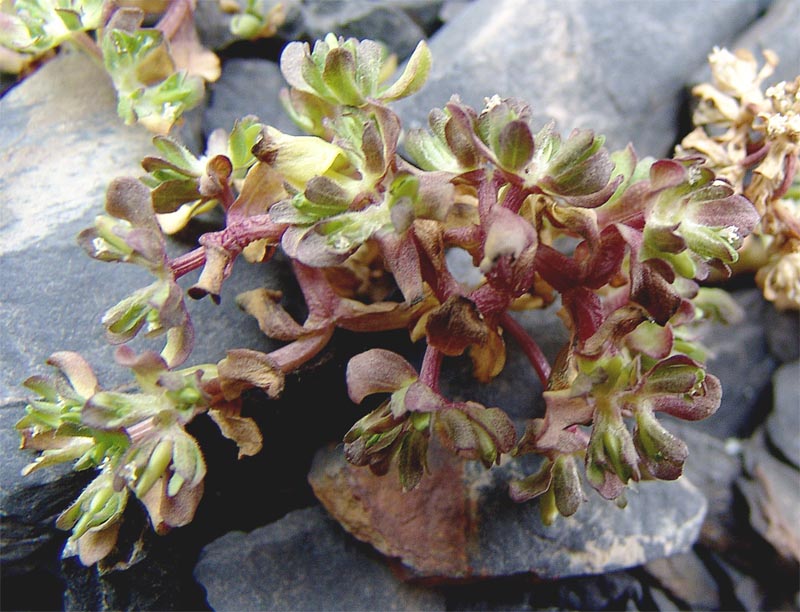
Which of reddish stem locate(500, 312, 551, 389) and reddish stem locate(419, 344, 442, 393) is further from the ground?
reddish stem locate(419, 344, 442, 393)

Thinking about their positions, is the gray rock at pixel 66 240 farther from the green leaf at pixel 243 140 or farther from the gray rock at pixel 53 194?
the green leaf at pixel 243 140

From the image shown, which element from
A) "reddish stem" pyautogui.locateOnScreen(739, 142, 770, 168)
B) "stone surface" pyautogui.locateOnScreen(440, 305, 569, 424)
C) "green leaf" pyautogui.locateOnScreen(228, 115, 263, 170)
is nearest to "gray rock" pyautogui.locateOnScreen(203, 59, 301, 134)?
"green leaf" pyautogui.locateOnScreen(228, 115, 263, 170)

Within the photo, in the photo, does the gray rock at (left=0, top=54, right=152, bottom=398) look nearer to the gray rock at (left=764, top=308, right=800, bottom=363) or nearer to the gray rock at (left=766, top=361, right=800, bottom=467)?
the gray rock at (left=766, top=361, right=800, bottom=467)

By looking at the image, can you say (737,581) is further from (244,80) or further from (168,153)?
(244,80)

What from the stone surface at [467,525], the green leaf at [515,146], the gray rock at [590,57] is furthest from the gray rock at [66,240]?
the gray rock at [590,57]

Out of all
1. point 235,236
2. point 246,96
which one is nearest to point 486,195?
point 235,236

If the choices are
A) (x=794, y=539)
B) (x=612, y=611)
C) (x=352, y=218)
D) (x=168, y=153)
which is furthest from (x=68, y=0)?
(x=794, y=539)

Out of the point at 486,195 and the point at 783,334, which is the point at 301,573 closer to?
the point at 486,195
